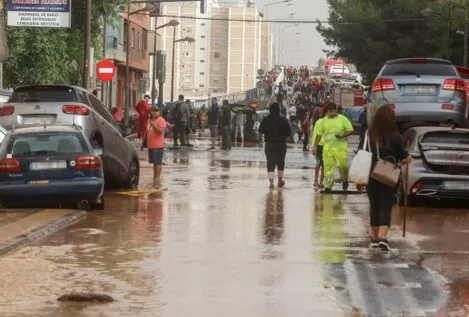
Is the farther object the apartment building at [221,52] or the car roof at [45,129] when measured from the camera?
the apartment building at [221,52]

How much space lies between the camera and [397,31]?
7619 centimetres

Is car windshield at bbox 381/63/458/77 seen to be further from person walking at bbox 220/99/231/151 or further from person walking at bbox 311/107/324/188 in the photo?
person walking at bbox 220/99/231/151

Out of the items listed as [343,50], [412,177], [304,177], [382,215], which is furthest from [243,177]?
[343,50]

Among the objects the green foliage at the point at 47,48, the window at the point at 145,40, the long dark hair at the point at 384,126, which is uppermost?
the window at the point at 145,40

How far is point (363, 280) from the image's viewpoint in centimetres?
1160

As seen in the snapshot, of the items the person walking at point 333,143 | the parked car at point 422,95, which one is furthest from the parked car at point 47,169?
the parked car at point 422,95

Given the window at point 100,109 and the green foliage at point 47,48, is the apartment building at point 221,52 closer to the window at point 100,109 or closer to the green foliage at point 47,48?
the green foliage at point 47,48

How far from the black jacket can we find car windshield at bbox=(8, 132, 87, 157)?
6.87 m

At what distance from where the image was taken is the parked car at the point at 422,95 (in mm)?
23703

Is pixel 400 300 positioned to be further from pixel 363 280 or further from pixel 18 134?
pixel 18 134

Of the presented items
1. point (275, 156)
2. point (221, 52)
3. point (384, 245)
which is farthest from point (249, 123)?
point (221, 52)

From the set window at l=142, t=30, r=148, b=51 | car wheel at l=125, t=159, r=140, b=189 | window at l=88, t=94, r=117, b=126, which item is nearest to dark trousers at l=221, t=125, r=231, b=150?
car wheel at l=125, t=159, r=140, b=189

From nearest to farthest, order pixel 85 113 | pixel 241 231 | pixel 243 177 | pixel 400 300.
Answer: pixel 400 300
pixel 241 231
pixel 85 113
pixel 243 177

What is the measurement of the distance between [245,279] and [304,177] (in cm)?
1648
